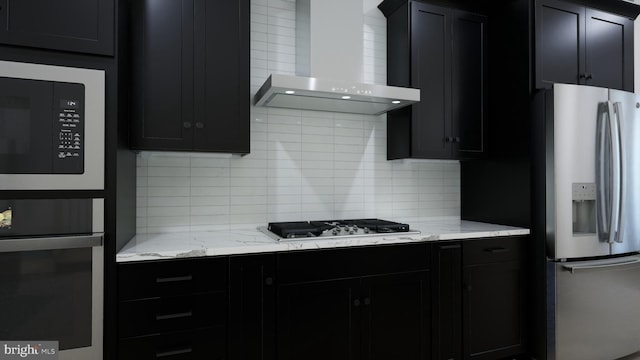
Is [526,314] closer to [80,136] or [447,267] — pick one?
[447,267]

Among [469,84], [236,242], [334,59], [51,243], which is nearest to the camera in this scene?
[51,243]

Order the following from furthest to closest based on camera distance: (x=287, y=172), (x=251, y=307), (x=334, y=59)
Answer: (x=287, y=172) < (x=334, y=59) < (x=251, y=307)

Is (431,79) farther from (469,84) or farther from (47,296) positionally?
(47,296)

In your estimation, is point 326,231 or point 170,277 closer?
point 170,277

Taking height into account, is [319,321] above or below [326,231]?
below

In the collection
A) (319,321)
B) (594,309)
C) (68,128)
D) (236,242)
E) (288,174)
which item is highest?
(68,128)

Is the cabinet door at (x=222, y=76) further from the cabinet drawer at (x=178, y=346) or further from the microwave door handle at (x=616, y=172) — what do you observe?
the microwave door handle at (x=616, y=172)

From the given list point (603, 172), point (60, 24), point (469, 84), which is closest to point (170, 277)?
point (60, 24)

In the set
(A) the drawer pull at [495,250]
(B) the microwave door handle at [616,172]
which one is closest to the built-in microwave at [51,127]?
(A) the drawer pull at [495,250]

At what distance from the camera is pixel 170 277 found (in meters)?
1.66

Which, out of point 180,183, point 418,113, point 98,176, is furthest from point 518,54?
point 98,176

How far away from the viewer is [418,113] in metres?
2.56

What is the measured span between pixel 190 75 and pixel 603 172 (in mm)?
2752

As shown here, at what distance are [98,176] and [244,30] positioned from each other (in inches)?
44.6
